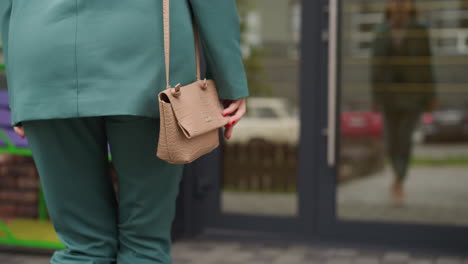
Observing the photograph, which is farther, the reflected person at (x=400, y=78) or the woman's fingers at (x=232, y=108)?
the reflected person at (x=400, y=78)

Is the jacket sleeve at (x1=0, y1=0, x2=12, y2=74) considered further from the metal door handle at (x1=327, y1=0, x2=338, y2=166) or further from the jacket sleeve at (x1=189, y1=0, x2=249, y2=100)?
the metal door handle at (x1=327, y1=0, x2=338, y2=166)

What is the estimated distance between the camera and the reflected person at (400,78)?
3619 mm

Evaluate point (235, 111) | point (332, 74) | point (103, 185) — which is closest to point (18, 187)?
point (332, 74)

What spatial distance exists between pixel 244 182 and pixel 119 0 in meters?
2.62

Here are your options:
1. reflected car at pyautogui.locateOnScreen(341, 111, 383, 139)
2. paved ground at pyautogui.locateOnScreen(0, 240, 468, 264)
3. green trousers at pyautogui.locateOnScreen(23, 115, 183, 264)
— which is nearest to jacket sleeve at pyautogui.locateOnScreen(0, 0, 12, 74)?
green trousers at pyautogui.locateOnScreen(23, 115, 183, 264)

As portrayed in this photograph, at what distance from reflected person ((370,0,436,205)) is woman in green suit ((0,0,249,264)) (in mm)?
2119

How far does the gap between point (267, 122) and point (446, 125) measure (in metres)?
1.04

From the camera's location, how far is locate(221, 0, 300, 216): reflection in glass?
12.5 feet

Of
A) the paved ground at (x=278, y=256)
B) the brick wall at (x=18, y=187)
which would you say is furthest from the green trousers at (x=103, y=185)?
the brick wall at (x=18, y=187)

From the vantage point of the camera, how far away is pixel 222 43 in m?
1.60

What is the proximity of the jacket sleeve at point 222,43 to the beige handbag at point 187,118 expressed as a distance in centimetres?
4

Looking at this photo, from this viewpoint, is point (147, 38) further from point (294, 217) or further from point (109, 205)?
point (294, 217)

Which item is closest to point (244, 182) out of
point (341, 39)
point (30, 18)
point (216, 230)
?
point (216, 230)

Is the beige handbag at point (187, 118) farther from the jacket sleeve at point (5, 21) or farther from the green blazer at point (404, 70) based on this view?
the green blazer at point (404, 70)
